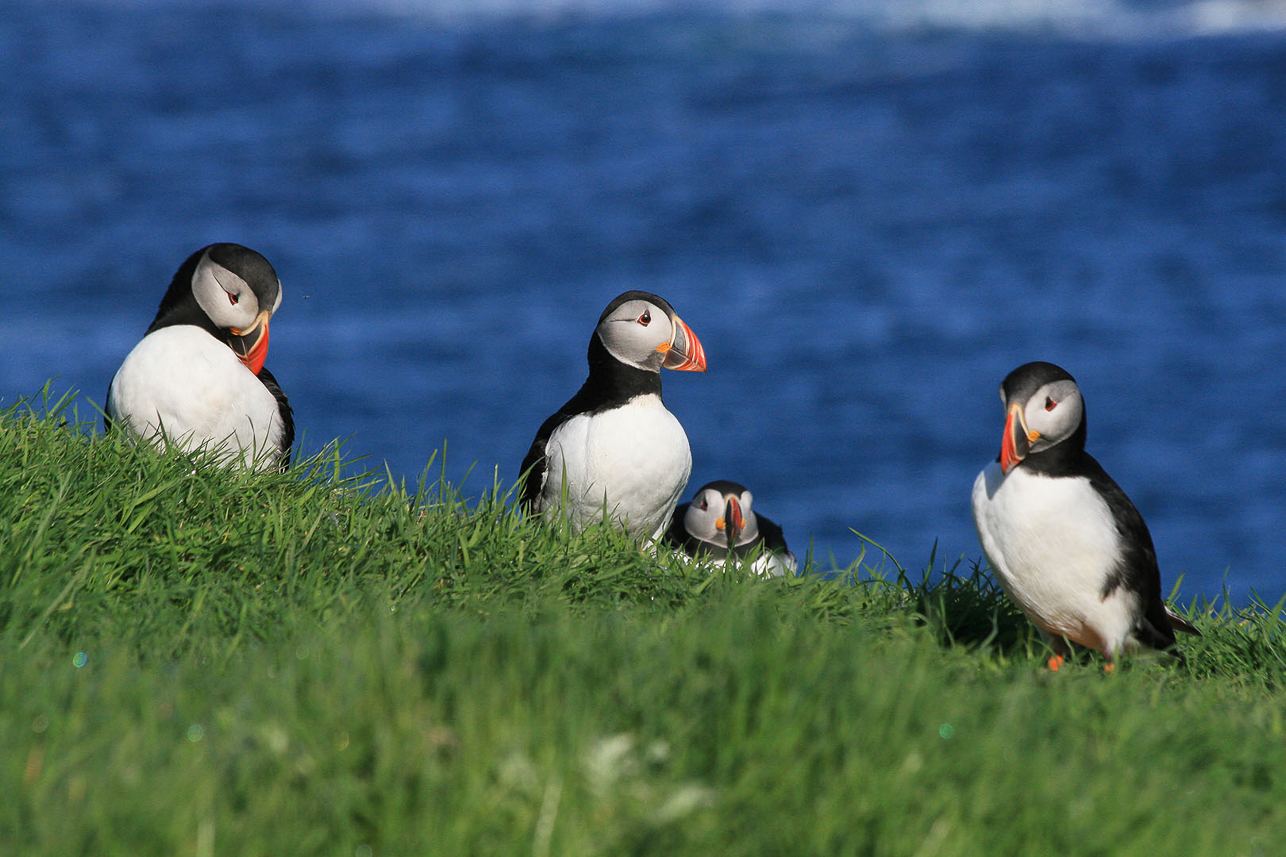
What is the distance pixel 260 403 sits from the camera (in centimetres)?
512

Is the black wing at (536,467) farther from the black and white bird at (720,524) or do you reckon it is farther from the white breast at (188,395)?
the black and white bird at (720,524)

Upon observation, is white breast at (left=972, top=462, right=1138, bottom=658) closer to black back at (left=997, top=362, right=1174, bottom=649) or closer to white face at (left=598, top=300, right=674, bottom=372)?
black back at (left=997, top=362, right=1174, bottom=649)

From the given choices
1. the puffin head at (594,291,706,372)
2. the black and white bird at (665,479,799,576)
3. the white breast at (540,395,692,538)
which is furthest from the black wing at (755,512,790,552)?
the puffin head at (594,291,706,372)

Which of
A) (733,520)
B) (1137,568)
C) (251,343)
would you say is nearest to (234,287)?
(251,343)

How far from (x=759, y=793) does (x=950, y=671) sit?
1.46 metres

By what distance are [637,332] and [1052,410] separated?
6.15 feet

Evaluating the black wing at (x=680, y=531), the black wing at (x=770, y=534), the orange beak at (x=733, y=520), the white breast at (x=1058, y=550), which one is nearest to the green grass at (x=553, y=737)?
the white breast at (x=1058, y=550)

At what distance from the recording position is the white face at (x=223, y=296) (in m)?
5.12

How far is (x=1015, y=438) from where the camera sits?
13.3 ft

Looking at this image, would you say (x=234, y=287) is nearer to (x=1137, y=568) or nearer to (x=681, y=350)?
(x=681, y=350)

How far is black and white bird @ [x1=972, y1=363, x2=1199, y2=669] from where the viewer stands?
4.11 m

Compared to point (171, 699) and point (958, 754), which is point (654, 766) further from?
point (171, 699)

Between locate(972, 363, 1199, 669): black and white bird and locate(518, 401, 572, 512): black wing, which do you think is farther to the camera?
locate(518, 401, 572, 512): black wing

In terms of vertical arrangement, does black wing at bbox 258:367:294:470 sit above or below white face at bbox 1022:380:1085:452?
above
